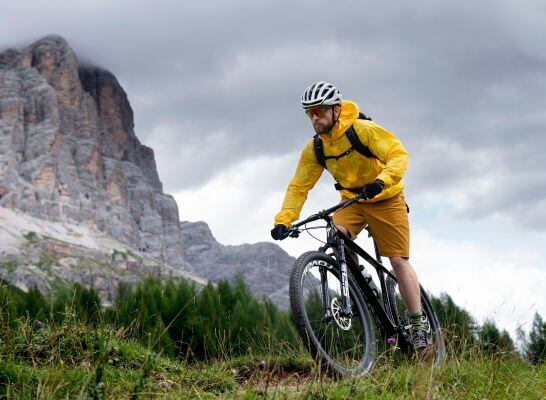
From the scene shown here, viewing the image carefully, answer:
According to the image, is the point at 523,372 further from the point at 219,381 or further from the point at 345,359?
the point at 219,381

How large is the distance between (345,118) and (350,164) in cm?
44

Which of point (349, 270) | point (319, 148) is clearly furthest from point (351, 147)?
point (349, 270)

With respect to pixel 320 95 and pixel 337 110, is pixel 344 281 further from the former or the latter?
pixel 320 95

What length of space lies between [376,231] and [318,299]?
1227 mm

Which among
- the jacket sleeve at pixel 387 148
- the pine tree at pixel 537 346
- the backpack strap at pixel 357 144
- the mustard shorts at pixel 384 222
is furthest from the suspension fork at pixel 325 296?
the pine tree at pixel 537 346

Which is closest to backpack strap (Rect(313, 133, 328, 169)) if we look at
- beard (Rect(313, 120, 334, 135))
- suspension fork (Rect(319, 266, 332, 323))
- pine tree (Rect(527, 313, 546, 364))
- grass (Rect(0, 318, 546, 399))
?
beard (Rect(313, 120, 334, 135))

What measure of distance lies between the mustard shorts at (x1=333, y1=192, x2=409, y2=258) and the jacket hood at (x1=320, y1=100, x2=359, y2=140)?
72 centimetres

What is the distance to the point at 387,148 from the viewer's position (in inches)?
244

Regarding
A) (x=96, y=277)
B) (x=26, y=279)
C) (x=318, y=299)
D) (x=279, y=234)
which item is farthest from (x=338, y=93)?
(x=96, y=277)

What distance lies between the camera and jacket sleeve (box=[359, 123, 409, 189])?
6109mm

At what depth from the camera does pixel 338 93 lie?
6.21m

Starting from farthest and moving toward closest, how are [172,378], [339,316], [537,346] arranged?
[537,346] < [339,316] < [172,378]

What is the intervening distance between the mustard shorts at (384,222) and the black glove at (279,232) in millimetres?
671

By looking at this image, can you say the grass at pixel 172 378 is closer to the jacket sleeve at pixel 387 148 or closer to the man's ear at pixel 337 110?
the jacket sleeve at pixel 387 148
